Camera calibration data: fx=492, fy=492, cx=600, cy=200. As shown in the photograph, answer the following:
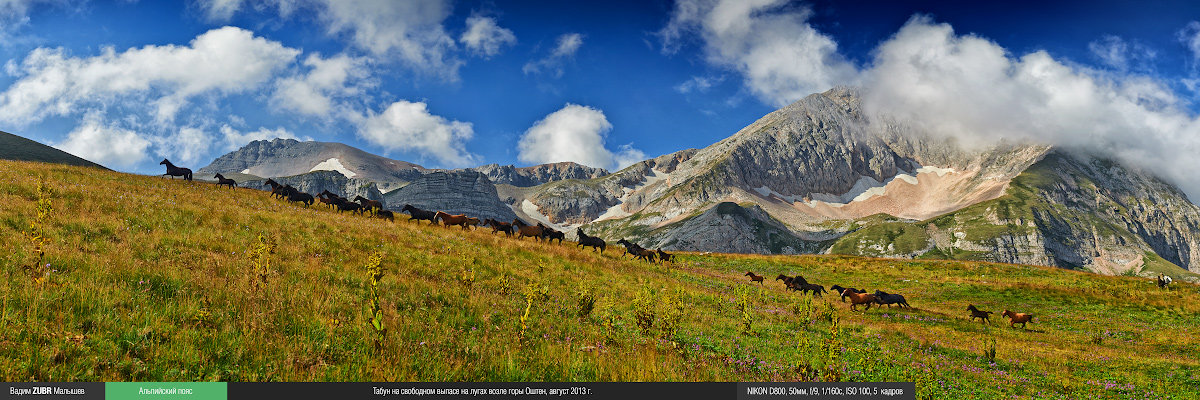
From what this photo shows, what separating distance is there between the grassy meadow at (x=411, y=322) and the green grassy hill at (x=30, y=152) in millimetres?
193023

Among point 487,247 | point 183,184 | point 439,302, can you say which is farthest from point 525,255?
point 183,184

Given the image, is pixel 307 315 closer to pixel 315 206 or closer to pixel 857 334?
pixel 857 334

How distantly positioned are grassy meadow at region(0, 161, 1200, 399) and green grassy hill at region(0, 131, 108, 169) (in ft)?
633

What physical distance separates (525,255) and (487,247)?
2175 mm

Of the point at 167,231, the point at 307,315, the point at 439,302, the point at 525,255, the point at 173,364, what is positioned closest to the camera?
the point at 173,364

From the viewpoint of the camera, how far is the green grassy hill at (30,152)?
154 meters

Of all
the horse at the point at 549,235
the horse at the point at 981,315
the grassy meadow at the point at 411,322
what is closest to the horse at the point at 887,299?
the grassy meadow at the point at 411,322

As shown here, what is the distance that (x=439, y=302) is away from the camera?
12445mm
